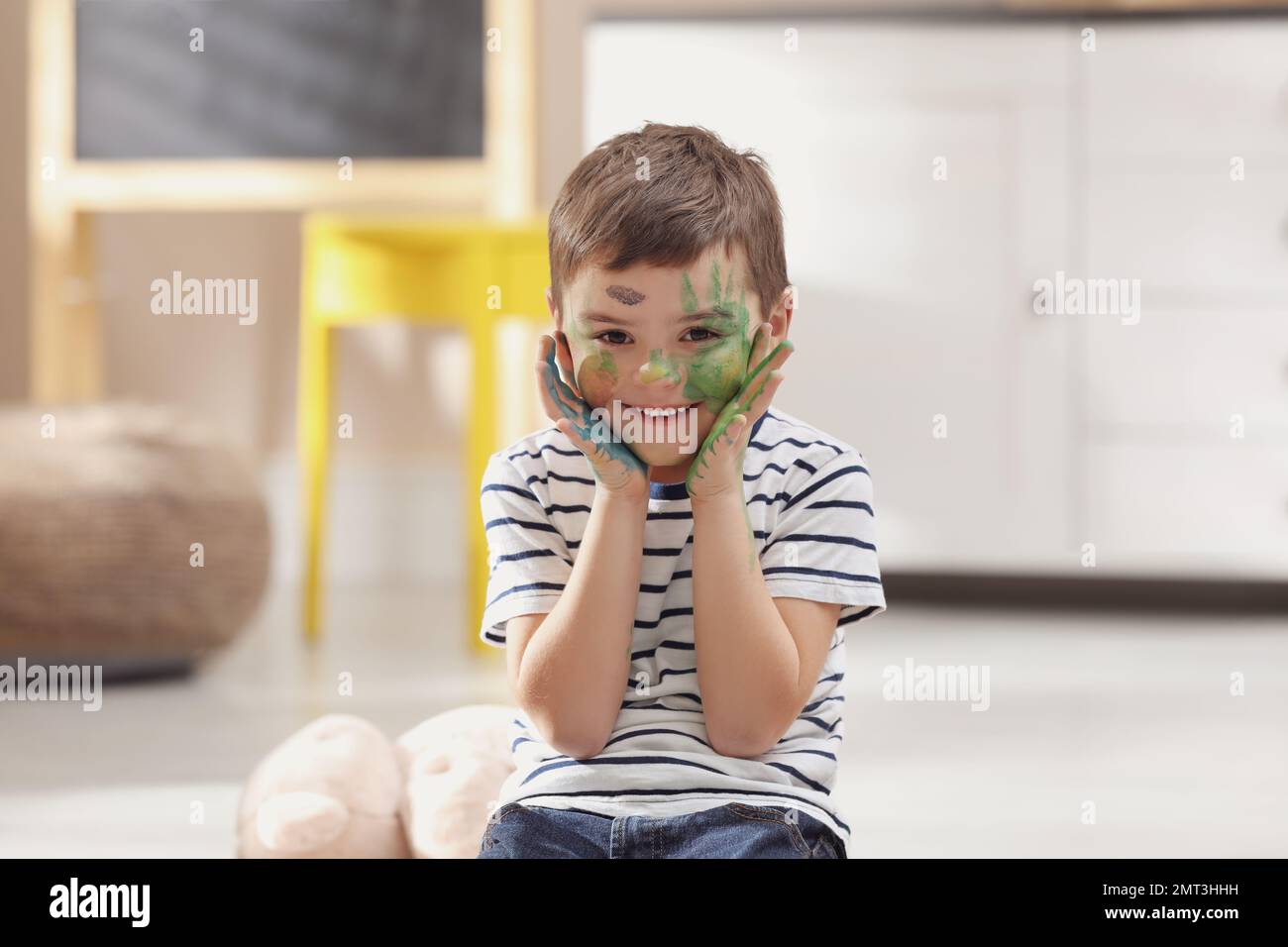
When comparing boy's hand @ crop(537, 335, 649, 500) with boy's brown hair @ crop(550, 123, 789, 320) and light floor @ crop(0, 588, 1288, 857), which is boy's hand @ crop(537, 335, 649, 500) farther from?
light floor @ crop(0, 588, 1288, 857)

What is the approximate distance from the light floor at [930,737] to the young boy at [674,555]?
1.40 ft

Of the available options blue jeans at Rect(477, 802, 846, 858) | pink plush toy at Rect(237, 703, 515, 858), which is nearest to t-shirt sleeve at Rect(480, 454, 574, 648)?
blue jeans at Rect(477, 802, 846, 858)

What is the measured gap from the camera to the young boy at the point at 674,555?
0.63 meters

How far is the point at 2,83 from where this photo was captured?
2.71 metres

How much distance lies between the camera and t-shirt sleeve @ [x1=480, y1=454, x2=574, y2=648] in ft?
2.24

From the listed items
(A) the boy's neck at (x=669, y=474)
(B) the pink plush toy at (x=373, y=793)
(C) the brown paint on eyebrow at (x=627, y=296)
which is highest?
(C) the brown paint on eyebrow at (x=627, y=296)

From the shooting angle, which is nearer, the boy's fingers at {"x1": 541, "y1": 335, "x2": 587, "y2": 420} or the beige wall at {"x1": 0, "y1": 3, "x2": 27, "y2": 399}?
the boy's fingers at {"x1": 541, "y1": 335, "x2": 587, "y2": 420}

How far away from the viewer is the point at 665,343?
644mm

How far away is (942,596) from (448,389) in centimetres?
101

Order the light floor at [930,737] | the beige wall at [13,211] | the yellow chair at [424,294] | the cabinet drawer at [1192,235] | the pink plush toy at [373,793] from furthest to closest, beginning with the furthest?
the beige wall at [13,211], the cabinet drawer at [1192,235], the yellow chair at [424,294], the light floor at [930,737], the pink plush toy at [373,793]

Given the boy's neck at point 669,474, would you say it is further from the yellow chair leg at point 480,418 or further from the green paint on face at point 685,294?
the yellow chair leg at point 480,418

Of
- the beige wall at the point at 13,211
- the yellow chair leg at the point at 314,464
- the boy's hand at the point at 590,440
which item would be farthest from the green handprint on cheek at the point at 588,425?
the beige wall at the point at 13,211
